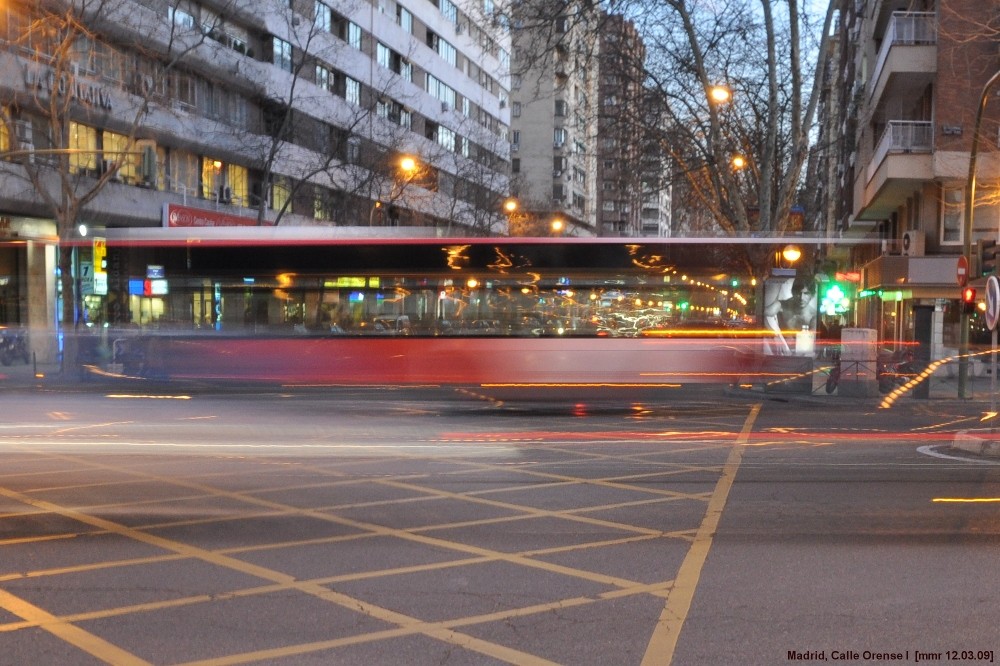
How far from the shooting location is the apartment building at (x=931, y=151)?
29781 millimetres

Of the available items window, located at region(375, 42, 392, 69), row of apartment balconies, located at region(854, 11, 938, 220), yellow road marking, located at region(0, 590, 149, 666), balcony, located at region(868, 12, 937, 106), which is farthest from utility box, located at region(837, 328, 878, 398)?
Result: window, located at region(375, 42, 392, 69)

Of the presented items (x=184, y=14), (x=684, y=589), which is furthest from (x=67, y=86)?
(x=684, y=589)

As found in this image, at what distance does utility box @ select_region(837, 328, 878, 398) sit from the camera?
2539cm

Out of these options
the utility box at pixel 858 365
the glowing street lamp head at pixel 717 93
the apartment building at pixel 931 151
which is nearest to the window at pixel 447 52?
the apartment building at pixel 931 151

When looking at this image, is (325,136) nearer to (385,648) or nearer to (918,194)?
(918,194)

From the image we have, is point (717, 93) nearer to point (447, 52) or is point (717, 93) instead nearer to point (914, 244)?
point (914, 244)

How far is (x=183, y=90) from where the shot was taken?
39531mm

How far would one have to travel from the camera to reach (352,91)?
5331cm

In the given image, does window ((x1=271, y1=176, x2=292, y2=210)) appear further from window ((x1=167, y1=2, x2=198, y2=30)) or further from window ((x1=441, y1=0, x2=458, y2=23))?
window ((x1=441, y1=0, x2=458, y2=23))

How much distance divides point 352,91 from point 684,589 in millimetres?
49444

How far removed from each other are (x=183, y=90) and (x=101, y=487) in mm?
31716

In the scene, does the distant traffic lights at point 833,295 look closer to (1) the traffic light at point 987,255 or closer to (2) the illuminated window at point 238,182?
(1) the traffic light at point 987,255

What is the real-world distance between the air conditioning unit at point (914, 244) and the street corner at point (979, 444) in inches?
779

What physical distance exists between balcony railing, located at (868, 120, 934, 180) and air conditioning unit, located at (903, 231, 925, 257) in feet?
8.55
